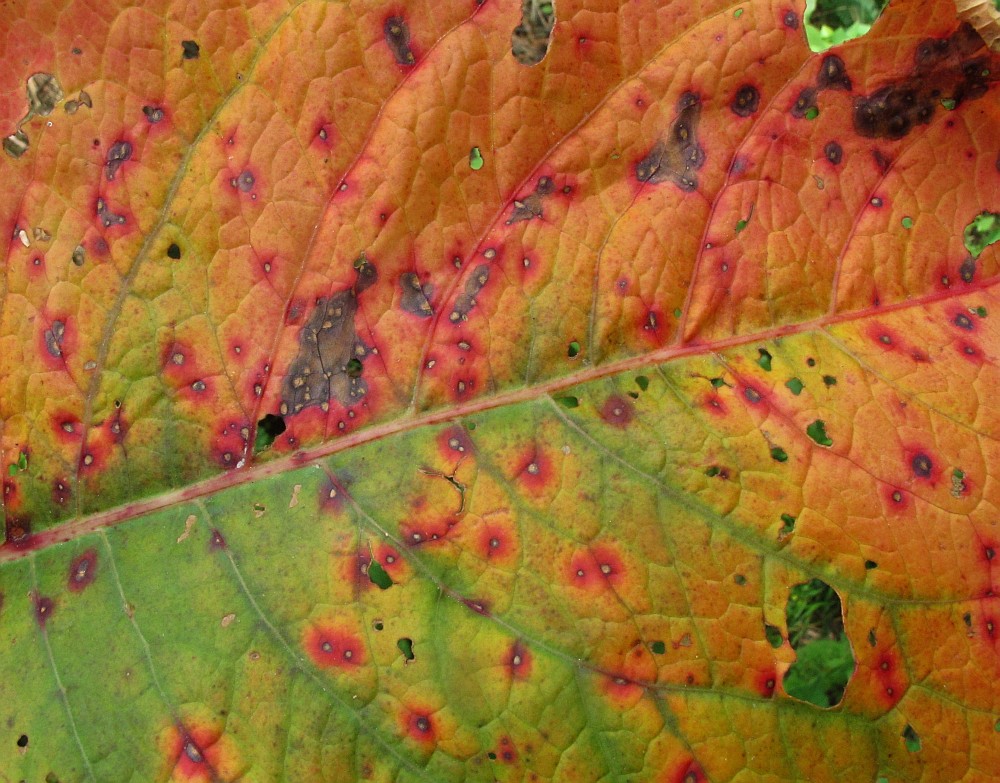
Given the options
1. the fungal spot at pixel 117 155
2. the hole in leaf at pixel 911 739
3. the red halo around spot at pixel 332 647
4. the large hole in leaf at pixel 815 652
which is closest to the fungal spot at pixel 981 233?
the large hole in leaf at pixel 815 652

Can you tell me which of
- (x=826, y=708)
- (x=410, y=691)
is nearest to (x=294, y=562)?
(x=410, y=691)

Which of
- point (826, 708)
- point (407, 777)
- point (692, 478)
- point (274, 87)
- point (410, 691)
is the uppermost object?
point (274, 87)

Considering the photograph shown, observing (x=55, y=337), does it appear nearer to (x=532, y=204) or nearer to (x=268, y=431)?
(x=268, y=431)

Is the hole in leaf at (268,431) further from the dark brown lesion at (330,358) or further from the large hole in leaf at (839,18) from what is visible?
the large hole in leaf at (839,18)

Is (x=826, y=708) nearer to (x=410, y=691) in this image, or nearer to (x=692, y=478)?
(x=692, y=478)

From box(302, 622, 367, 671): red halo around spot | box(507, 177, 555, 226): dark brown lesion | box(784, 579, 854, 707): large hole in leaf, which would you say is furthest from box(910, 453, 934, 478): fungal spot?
box(302, 622, 367, 671): red halo around spot

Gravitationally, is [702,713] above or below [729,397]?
below

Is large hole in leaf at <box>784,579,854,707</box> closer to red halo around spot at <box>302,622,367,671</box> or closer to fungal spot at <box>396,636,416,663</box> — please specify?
fungal spot at <box>396,636,416,663</box>
